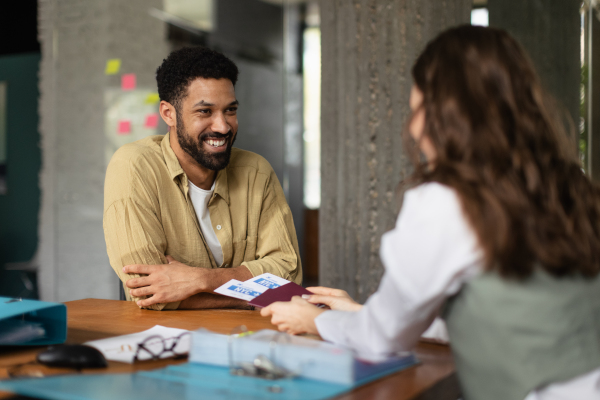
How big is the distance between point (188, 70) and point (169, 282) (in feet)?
2.59

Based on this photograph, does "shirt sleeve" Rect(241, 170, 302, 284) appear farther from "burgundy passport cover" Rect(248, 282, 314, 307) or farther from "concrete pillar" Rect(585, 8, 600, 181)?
"concrete pillar" Rect(585, 8, 600, 181)

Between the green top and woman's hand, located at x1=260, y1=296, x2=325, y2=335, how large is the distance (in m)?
0.33

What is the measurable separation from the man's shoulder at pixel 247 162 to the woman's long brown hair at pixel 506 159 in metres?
1.17

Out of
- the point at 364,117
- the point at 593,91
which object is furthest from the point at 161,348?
the point at 593,91

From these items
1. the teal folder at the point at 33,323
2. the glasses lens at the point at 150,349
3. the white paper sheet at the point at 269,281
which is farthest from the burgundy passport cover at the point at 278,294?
the teal folder at the point at 33,323

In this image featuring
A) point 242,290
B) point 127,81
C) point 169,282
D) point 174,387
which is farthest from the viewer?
point 127,81

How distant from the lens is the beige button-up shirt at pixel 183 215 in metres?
1.60

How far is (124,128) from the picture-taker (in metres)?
4.05

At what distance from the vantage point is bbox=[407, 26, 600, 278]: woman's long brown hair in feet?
2.61

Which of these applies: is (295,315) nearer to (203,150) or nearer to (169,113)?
(203,150)

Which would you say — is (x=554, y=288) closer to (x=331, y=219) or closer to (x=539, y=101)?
(x=539, y=101)

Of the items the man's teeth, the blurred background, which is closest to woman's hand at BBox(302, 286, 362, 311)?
the man's teeth

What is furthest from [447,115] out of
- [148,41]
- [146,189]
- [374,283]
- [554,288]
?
[148,41]

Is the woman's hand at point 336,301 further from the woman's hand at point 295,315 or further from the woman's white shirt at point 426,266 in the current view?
the woman's white shirt at point 426,266
